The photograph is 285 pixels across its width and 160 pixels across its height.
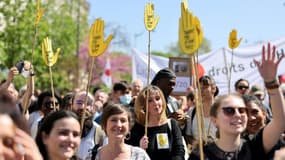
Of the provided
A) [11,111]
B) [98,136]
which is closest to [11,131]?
[11,111]

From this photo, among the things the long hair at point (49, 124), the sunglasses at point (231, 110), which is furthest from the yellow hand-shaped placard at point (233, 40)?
the long hair at point (49, 124)

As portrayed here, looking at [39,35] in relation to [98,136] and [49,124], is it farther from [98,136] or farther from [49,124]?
[49,124]

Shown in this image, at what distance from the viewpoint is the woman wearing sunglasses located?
3.50 metres

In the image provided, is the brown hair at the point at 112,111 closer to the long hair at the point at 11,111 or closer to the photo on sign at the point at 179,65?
the long hair at the point at 11,111

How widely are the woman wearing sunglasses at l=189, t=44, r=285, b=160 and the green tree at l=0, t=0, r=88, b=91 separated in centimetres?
1144

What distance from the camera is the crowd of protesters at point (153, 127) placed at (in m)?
1.93

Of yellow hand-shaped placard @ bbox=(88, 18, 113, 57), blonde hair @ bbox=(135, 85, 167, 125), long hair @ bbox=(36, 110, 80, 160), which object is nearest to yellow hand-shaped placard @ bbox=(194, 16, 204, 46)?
long hair @ bbox=(36, 110, 80, 160)

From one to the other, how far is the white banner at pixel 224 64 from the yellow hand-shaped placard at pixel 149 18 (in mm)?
5418

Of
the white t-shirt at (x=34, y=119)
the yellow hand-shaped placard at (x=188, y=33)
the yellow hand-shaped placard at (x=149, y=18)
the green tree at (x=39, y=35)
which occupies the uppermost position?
the green tree at (x=39, y=35)

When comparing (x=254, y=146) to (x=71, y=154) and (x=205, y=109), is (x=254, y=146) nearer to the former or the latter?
(x=71, y=154)

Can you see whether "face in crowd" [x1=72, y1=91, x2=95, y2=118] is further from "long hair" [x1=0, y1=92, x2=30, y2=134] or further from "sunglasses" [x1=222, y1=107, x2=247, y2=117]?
"long hair" [x1=0, y1=92, x2=30, y2=134]

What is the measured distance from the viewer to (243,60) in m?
12.1

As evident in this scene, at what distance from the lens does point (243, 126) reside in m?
3.65

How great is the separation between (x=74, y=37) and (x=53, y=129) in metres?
29.1
